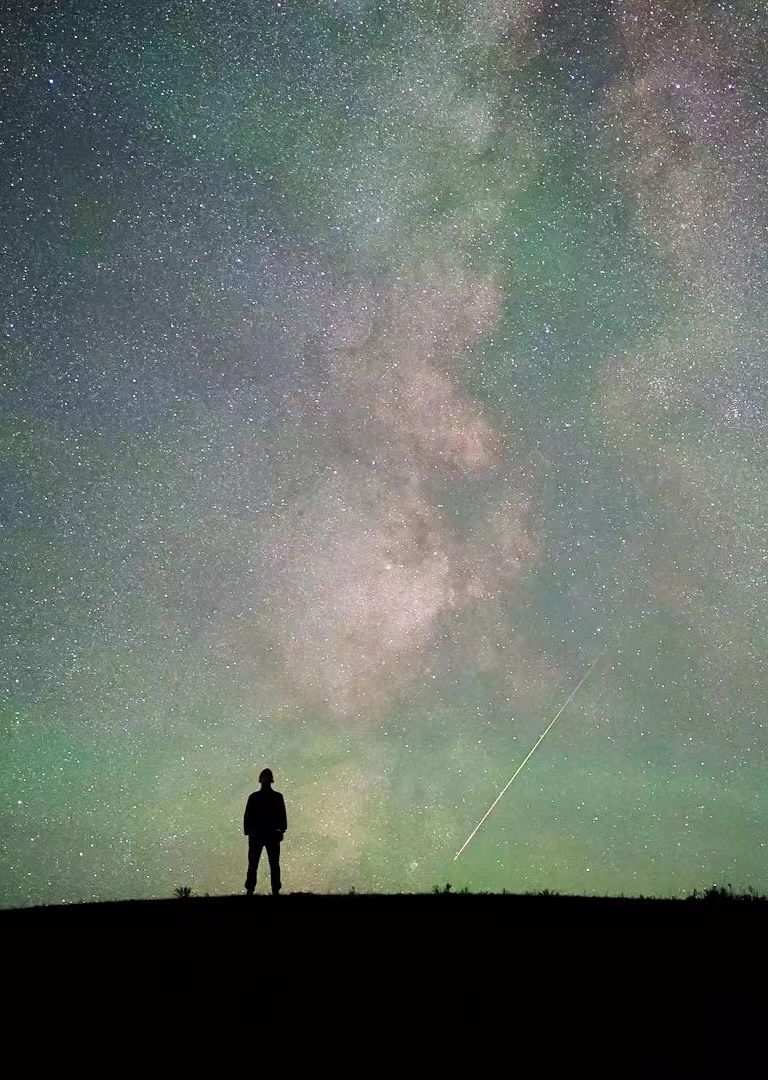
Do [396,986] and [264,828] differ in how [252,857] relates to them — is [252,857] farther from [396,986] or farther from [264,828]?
[396,986]

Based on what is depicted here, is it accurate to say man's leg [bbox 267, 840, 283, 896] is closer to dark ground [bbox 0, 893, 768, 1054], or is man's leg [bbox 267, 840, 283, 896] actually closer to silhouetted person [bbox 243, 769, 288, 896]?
silhouetted person [bbox 243, 769, 288, 896]

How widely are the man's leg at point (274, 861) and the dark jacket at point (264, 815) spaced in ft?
0.49

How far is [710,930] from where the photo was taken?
23.0ft

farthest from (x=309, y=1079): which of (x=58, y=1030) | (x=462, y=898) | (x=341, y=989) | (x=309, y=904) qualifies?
(x=462, y=898)

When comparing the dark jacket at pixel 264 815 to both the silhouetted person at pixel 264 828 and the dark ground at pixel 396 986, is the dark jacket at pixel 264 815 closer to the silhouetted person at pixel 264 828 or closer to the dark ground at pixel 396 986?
the silhouetted person at pixel 264 828

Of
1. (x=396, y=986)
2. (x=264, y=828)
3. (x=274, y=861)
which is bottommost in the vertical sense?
(x=396, y=986)

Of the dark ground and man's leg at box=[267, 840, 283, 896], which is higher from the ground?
man's leg at box=[267, 840, 283, 896]

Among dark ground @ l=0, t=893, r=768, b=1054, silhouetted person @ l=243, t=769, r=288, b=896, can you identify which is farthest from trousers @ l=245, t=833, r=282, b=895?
dark ground @ l=0, t=893, r=768, b=1054

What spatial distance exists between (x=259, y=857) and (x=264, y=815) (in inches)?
23.4

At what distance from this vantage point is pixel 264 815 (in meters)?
10.4

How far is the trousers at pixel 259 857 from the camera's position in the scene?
10430mm

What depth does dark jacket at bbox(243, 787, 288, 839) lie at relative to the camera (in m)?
10.4

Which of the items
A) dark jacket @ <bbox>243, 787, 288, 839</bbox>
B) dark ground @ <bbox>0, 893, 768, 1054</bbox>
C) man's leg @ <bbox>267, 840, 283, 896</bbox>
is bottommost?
dark ground @ <bbox>0, 893, 768, 1054</bbox>

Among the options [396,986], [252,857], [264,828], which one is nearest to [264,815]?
[264,828]
